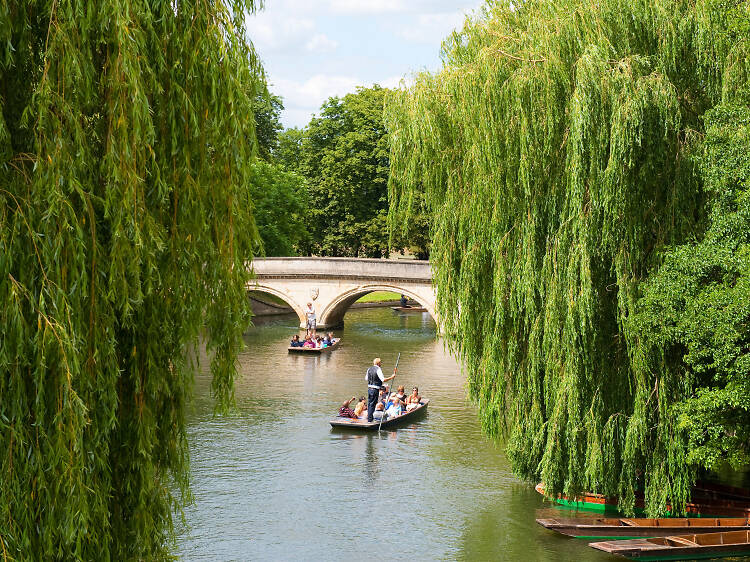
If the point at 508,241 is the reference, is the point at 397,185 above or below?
above

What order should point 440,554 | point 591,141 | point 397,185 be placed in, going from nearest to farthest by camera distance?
point 591,141 < point 440,554 < point 397,185

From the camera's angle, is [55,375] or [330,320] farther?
[330,320]

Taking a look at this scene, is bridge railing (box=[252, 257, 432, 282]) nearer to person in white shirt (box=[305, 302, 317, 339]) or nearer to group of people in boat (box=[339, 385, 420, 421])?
person in white shirt (box=[305, 302, 317, 339])

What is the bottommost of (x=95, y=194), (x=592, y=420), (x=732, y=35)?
(x=592, y=420)

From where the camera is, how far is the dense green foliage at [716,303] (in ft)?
38.1

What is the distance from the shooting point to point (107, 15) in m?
6.00

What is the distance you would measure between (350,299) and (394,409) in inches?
766

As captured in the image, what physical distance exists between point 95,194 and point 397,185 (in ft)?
35.0

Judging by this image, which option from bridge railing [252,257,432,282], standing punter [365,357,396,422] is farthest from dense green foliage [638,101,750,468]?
bridge railing [252,257,432,282]

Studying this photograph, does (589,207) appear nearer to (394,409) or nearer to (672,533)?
(672,533)

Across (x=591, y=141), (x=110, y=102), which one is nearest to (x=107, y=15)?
(x=110, y=102)

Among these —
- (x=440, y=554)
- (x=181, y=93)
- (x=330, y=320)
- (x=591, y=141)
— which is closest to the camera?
(x=181, y=93)

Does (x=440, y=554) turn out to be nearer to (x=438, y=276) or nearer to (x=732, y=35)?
(x=438, y=276)

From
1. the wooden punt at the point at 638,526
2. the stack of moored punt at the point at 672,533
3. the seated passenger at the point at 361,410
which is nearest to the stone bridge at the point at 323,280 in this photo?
the seated passenger at the point at 361,410
